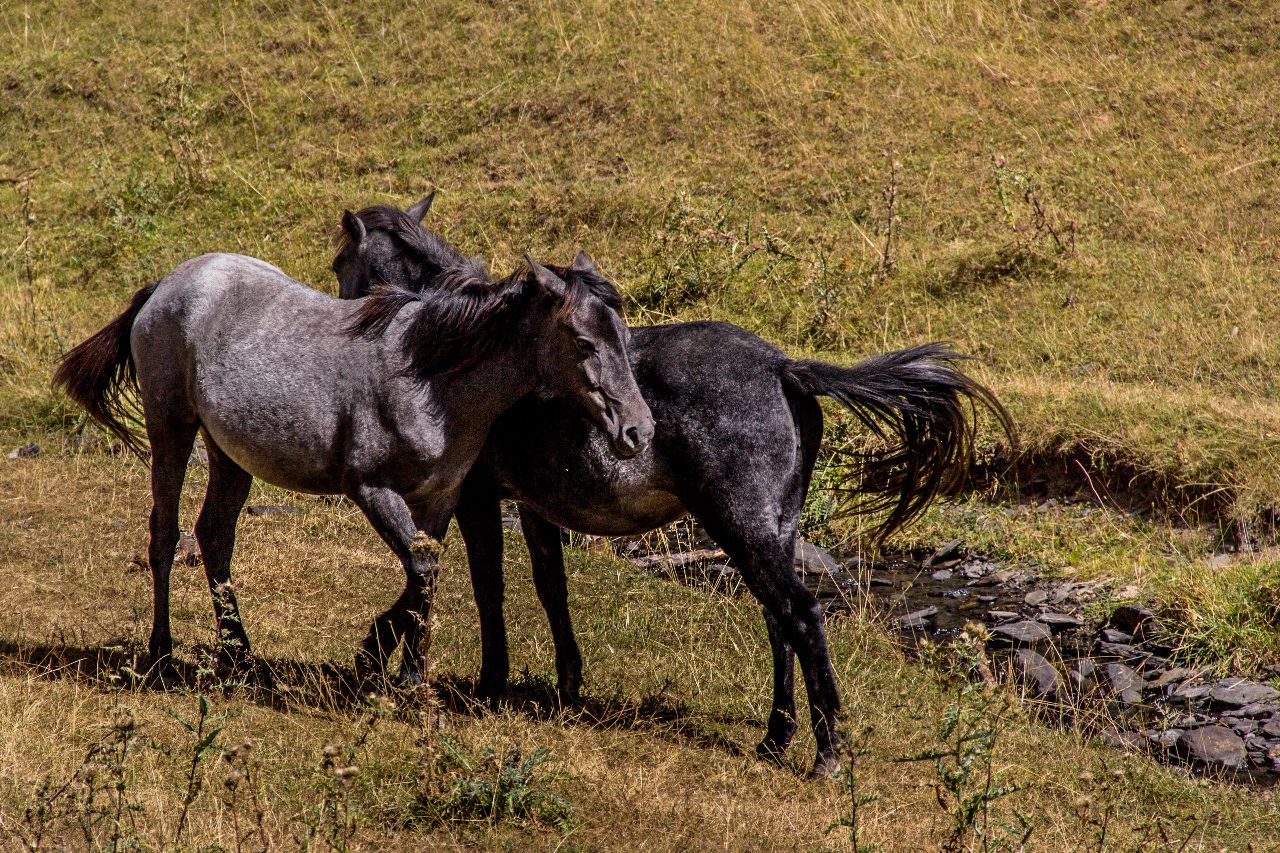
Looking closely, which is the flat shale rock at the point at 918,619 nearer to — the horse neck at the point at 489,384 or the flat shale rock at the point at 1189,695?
the flat shale rock at the point at 1189,695

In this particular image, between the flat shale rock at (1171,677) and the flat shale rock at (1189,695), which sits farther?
the flat shale rock at (1171,677)

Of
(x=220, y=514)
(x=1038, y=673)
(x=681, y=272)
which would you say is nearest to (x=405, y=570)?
(x=220, y=514)

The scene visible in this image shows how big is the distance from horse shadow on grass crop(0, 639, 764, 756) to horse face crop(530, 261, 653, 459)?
4.40ft

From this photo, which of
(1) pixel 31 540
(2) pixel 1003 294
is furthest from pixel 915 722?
(2) pixel 1003 294

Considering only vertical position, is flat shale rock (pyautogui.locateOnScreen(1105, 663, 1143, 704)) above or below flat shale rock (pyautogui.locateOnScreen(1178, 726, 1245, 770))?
below

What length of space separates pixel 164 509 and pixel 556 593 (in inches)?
73.7

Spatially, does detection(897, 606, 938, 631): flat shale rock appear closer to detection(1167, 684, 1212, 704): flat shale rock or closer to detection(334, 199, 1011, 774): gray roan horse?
detection(1167, 684, 1212, 704): flat shale rock

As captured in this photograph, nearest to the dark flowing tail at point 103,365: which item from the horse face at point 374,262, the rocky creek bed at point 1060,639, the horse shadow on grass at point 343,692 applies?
the horse face at point 374,262

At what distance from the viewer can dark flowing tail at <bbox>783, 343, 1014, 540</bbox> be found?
218 inches

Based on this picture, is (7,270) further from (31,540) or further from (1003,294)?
(1003,294)

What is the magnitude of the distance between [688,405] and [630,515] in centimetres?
58

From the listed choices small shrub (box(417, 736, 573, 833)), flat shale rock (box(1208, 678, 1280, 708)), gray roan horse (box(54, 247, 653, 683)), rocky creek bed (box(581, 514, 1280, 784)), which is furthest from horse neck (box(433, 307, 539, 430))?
flat shale rock (box(1208, 678, 1280, 708))

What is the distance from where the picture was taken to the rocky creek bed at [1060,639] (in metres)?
6.78

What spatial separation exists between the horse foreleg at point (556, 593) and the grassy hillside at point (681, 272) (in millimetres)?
152
